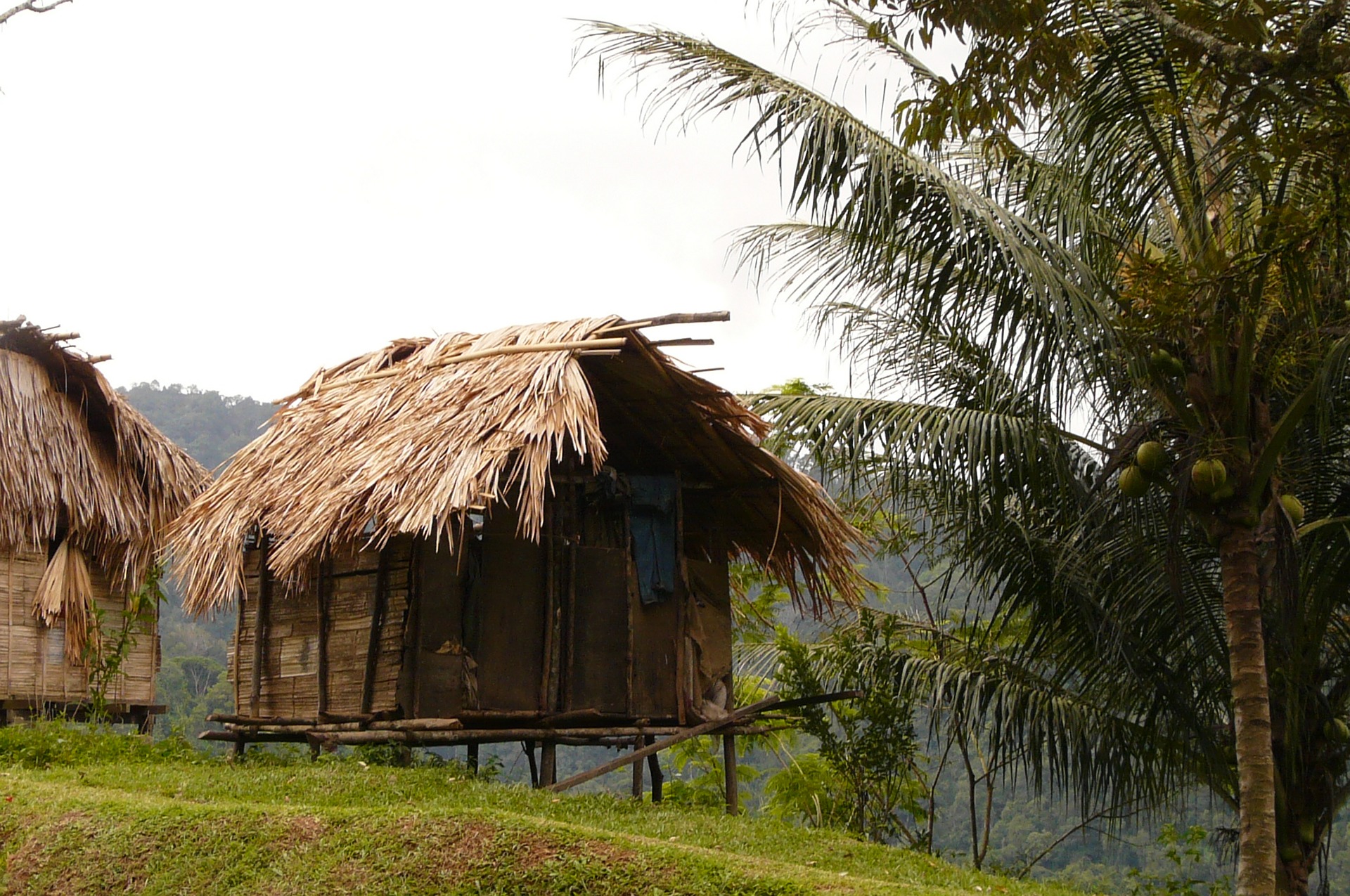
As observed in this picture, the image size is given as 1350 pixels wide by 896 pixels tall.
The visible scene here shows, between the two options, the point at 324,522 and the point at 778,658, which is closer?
the point at 324,522

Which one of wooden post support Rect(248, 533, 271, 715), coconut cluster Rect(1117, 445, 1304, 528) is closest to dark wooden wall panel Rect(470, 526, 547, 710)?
wooden post support Rect(248, 533, 271, 715)

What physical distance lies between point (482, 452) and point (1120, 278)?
13.2 feet

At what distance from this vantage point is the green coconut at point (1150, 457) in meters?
6.95

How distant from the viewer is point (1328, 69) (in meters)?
4.29

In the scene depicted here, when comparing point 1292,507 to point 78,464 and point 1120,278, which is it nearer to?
point 1120,278

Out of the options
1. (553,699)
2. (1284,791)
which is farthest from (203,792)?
(1284,791)

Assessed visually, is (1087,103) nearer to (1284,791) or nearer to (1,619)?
(1284,791)

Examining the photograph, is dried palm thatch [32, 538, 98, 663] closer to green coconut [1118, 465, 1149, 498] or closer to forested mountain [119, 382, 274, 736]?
green coconut [1118, 465, 1149, 498]

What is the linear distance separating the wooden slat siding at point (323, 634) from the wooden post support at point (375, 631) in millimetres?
423

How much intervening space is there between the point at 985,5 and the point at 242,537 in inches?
268

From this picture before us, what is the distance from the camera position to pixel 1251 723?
21.3 ft

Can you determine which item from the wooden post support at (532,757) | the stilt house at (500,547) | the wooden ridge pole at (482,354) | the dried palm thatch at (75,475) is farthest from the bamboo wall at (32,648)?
the wooden post support at (532,757)

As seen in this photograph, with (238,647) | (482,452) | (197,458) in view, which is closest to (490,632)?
(482,452)

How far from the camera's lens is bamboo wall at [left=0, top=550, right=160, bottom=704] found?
38.9 ft
